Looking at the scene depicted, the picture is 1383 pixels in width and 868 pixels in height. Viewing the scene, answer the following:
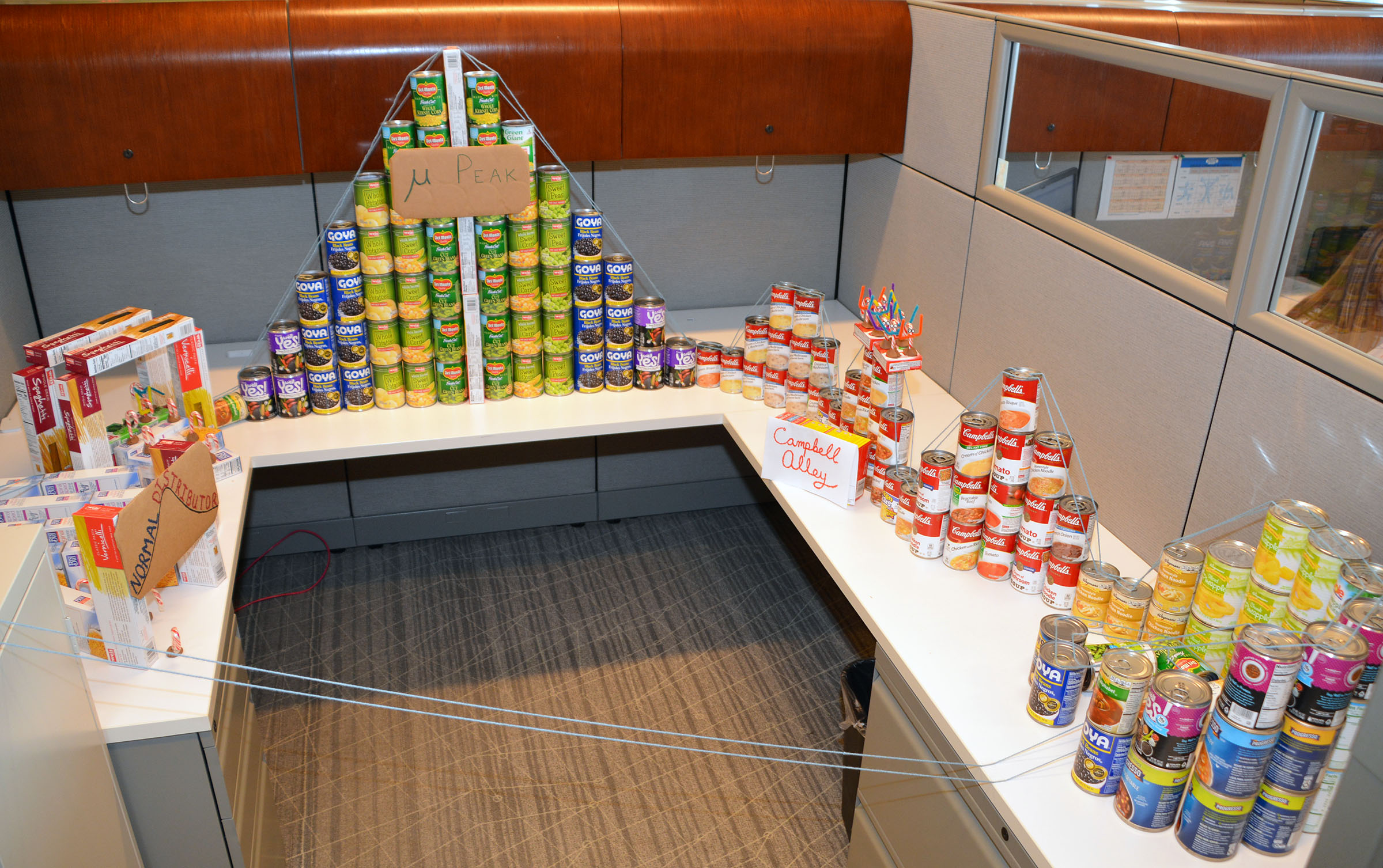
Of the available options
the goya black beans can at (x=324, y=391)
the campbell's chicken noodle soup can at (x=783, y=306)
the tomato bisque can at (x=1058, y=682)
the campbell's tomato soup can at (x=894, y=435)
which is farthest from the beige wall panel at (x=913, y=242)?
the goya black beans can at (x=324, y=391)

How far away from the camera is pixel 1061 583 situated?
1.62m

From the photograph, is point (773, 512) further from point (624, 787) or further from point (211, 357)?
point (211, 357)

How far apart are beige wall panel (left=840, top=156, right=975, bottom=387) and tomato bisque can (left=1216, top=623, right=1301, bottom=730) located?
1.27 m

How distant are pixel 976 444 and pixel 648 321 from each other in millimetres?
1015

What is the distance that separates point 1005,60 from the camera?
203cm

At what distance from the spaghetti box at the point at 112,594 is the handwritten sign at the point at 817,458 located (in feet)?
3.80

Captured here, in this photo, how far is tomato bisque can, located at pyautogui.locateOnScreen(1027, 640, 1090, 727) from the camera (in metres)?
1.36

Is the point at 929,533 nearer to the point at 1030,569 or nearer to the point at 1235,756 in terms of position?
the point at 1030,569

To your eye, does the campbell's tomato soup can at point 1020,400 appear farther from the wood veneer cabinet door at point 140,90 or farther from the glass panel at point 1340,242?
the wood veneer cabinet door at point 140,90

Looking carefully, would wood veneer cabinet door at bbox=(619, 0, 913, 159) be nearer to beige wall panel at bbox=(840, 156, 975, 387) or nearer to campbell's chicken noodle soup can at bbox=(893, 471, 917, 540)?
beige wall panel at bbox=(840, 156, 975, 387)

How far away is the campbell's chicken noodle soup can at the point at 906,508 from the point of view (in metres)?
1.79

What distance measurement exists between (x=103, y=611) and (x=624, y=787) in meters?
1.21

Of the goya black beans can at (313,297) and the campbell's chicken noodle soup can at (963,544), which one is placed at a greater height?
the goya black beans can at (313,297)

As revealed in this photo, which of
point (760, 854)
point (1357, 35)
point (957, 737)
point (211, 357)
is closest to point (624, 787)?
point (760, 854)
